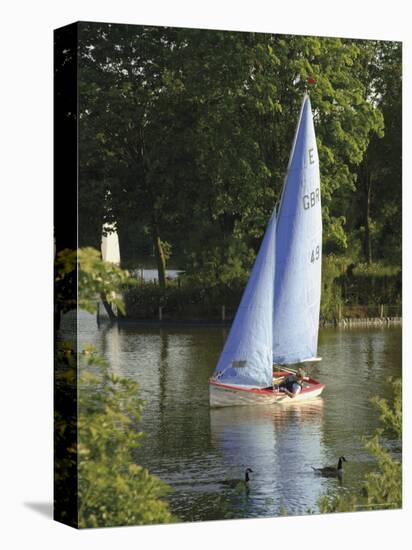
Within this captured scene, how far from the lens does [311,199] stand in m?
20.1

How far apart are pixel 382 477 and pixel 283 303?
2.41 m

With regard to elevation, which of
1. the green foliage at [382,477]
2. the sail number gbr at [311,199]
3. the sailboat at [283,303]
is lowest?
the green foliage at [382,477]

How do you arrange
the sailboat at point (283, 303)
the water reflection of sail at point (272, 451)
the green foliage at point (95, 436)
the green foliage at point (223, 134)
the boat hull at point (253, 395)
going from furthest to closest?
the sailboat at point (283, 303) → the boat hull at point (253, 395) → the water reflection of sail at point (272, 451) → the green foliage at point (223, 134) → the green foliage at point (95, 436)

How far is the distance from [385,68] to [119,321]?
4.83 metres

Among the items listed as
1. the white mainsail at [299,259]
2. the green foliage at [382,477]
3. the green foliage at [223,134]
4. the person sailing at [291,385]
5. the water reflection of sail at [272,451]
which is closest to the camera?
the green foliage at [223,134]

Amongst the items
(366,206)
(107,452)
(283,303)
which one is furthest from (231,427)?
(366,206)

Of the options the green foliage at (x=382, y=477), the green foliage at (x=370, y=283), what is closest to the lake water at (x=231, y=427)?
the green foliage at (x=382, y=477)

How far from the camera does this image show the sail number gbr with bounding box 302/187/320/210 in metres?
20.1

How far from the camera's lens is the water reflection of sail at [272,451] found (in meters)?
18.8

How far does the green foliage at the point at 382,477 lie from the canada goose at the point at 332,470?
27 centimetres

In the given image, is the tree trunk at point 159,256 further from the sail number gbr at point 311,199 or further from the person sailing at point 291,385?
the sail number gbr at point 311,199

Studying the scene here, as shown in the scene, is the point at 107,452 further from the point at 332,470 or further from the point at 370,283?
the point at 370,283

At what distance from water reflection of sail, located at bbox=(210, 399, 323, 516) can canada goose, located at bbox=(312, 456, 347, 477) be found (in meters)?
0.12

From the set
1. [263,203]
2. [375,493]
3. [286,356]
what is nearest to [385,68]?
[263,203]
